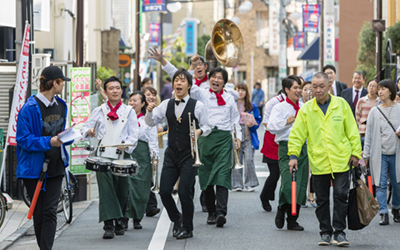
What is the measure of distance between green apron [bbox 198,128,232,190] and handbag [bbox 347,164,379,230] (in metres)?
1.93

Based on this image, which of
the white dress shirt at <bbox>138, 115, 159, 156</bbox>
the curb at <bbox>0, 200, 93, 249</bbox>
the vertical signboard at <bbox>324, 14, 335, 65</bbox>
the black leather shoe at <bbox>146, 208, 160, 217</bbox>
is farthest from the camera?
the vertical signboard at <bbox>324, 14, 335, 65</bbox>

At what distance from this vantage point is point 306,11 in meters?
36.9

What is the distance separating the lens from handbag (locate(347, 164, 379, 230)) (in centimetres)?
754

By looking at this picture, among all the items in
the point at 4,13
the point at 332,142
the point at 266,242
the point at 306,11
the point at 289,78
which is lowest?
the point at 266,242

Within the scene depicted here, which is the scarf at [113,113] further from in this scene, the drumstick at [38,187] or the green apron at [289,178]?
the green apron at [289,178]

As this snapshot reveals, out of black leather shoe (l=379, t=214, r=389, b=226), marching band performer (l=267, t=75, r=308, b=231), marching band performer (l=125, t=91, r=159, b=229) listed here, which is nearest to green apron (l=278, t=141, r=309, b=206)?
marching band performer (l=267, t=75, r=308, b=231)

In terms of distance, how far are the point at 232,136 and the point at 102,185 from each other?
2.15 meters

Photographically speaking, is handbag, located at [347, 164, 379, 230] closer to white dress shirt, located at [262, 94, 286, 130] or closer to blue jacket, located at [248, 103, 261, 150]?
white dress shirt, located at [262, 94, 286, 130]

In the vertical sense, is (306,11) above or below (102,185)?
above

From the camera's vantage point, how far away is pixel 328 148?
763cm

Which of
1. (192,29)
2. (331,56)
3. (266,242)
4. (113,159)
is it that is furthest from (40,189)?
(192,29)

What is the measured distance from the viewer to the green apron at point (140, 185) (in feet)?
29.0

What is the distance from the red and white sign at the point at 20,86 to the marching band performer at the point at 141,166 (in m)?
1.64

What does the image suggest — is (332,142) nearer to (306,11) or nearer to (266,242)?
(266,242)
